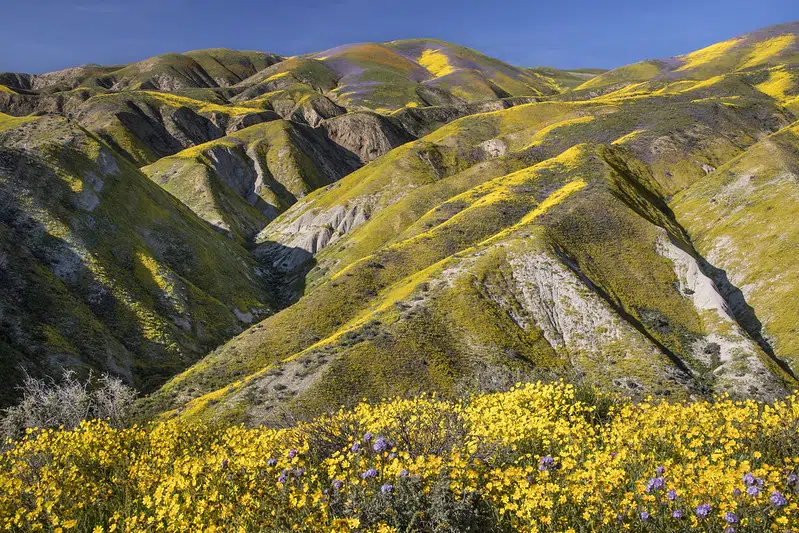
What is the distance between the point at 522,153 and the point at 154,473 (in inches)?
3689

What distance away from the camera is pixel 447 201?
77.6 meters

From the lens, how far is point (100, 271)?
5872cm

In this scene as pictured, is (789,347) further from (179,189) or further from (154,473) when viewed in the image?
(179,189)

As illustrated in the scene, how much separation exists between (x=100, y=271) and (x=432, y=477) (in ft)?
204

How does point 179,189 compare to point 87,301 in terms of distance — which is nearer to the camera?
point 87,301

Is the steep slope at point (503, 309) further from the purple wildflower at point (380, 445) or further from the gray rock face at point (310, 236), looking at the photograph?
the purple wildflower at point (380, 445)

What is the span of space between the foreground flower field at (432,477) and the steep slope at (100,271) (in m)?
41.0

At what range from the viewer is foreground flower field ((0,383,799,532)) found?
762 cm

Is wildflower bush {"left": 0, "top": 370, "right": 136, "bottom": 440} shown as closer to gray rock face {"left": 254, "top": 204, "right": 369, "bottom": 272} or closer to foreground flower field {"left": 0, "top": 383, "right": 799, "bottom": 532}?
foreground flower field {"left": 0, "top": 383, "right": 799, "bottom": 532}

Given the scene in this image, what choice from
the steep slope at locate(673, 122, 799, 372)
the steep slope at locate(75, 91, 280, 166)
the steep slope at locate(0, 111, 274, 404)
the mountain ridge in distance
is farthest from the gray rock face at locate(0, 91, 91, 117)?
the steep slope at locate(673, 122, 799, 372)

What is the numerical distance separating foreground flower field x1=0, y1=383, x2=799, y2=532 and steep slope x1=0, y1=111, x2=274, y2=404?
4103cm

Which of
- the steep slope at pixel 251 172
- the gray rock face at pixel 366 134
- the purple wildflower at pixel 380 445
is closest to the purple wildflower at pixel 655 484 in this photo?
the purple wildflower at pixel 380 445

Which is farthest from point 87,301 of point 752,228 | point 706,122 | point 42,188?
point 706,122

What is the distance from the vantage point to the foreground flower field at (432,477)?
7.62 meters
